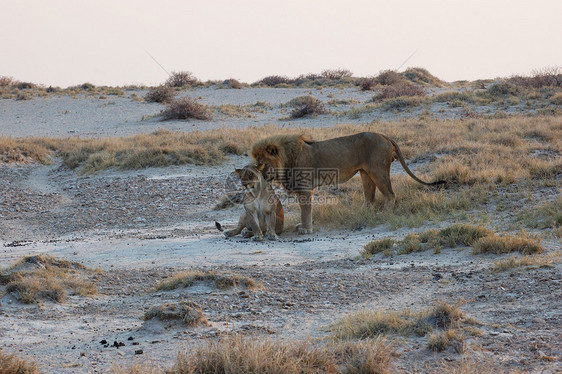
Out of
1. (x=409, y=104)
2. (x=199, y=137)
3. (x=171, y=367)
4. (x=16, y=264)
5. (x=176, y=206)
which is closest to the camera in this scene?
(x=171, y=367)

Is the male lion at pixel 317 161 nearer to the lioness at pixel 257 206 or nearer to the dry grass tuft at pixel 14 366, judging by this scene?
the lioness at pixel 257 206

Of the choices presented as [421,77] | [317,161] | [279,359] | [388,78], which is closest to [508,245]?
[317,161]

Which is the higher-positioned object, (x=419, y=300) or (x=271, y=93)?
(x=271, y=93)

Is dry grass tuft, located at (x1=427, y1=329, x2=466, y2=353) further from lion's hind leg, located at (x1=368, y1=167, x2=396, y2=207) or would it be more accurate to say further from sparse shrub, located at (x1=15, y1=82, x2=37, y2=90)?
sparse shrub, located at (x1=15, y1=82, x2=37, y2=90)

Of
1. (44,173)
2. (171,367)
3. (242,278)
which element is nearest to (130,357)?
(171,367)

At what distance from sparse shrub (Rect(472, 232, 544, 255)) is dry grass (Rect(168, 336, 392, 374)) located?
13.3ft

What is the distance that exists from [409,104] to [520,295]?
75.9ft

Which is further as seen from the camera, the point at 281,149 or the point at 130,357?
the point at 281,149

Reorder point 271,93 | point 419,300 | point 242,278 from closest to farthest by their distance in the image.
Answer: point 419,300
point 242,278
point 271,93

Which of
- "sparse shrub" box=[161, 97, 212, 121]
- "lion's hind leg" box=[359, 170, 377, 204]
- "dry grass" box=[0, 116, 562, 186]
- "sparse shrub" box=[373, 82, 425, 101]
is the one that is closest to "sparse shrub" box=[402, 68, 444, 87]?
"sparse shrub" box=[373, 82, 425, 101]

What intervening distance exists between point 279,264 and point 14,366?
4.78 m

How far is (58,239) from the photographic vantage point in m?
12.0

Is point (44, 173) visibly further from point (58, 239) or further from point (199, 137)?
point (58, 239)

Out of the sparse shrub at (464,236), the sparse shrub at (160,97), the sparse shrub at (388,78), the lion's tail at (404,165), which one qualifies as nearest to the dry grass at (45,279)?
the sparse shrub at (464,236)
